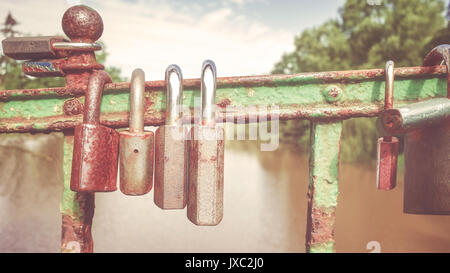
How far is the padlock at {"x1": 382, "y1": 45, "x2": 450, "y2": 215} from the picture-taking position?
724 millimetres

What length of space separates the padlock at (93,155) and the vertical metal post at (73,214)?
152mm

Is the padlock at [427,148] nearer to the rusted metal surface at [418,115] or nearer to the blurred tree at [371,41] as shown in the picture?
the rusted metal surface at [418,115]

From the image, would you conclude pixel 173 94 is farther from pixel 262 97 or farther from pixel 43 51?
pixel 43 51

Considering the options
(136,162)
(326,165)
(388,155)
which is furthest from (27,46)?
(388,155)

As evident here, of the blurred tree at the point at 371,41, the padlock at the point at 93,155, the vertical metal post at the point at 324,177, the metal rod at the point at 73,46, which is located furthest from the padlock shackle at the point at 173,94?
the blurred tree at the point at 371,41

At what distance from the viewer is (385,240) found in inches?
373

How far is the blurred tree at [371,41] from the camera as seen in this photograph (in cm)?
1365

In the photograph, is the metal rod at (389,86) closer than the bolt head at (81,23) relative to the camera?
Yes

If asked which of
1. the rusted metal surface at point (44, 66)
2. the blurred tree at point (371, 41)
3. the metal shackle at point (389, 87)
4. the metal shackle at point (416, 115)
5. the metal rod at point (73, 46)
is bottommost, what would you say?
the metal shackle at point (416, 115)

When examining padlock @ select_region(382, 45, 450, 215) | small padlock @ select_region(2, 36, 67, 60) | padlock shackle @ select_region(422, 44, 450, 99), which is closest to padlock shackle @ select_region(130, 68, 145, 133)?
small padlock @ select_region(2, 36, 67, 60)

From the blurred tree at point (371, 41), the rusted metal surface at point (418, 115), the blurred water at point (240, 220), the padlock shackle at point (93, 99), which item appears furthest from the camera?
the blurred tree at point (371, 41)

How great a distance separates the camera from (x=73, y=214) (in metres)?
0.89

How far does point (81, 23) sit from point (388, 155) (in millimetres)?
931
